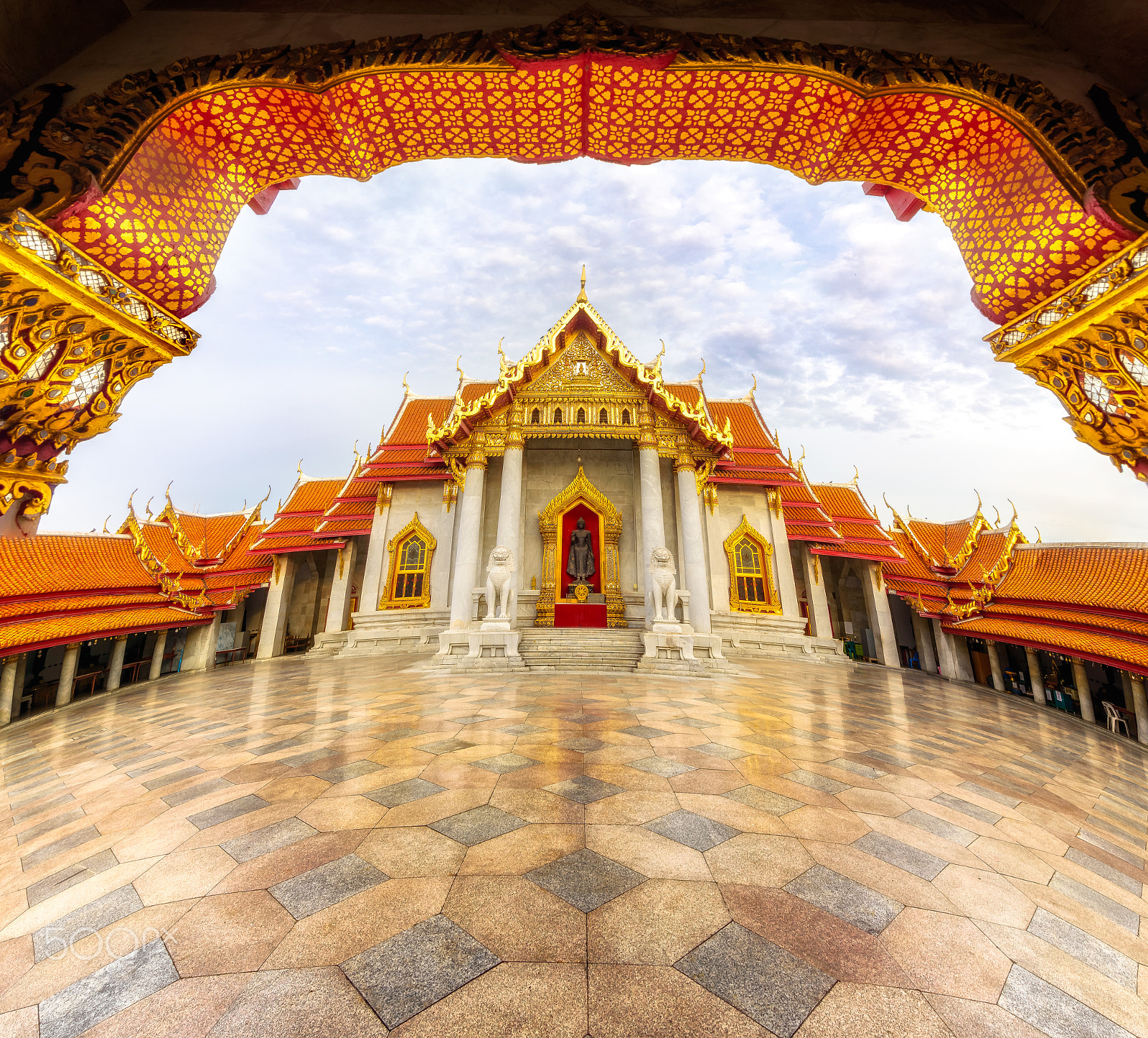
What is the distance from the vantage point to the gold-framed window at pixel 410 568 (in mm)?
13188

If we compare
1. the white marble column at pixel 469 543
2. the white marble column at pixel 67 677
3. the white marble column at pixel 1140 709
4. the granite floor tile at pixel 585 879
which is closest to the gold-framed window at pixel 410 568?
the white marble column at pixel 469 543

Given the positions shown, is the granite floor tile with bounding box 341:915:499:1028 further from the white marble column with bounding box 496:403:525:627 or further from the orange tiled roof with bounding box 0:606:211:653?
the orange tiled roof with bounding box 0:606:211:653

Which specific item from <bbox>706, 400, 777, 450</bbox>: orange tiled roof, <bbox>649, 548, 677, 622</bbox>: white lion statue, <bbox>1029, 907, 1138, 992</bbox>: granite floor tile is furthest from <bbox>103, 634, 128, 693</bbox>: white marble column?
<bbox>706, 400, 777, 450</bbox>: orange tiled roof

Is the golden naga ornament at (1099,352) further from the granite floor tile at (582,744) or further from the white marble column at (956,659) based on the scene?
the white marble column at (956,659)

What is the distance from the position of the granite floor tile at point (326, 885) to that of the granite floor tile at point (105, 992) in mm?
356

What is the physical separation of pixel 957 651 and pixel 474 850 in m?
16.0

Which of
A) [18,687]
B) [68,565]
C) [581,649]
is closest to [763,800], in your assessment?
[581,649]

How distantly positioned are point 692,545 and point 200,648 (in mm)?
14275

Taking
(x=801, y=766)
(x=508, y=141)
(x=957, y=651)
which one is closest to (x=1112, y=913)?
(x=801, y=766)

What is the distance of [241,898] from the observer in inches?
69.0

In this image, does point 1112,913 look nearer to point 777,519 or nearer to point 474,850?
point 474,850

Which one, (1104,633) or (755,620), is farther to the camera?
(755,620)

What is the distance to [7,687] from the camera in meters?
7.63

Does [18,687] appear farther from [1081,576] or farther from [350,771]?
[1081,576]
